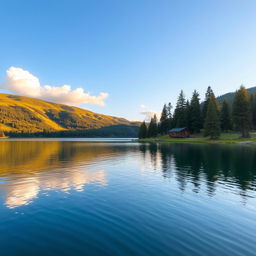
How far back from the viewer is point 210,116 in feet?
309

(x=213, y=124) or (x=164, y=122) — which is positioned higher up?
(x=164, y=122)

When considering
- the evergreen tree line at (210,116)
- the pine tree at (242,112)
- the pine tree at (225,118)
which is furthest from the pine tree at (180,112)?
the pine tree at (242,112)

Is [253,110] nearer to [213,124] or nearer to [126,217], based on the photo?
[213,124]

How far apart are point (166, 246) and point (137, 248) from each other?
4.67 ft

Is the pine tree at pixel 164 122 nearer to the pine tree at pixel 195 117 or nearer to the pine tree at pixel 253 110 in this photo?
the pine tree at pixel 195 117

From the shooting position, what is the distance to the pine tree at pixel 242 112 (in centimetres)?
8612

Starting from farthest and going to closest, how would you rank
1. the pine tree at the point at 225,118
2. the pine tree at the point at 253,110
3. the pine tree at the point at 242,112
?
the pine tree at the point at 253,110 → the pine tree at the point at 225,118 → the pine tree at the point at 242,112

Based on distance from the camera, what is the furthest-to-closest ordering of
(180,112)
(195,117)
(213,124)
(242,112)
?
(180,112) → (195,117) → (213,124) → (242,112)

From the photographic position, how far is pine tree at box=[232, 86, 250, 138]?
283ft

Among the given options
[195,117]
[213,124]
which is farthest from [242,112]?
[195,117]

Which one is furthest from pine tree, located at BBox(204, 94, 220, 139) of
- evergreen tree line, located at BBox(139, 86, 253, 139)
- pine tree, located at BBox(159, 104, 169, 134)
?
pine tree, located at BBox(159, 104, 169, 134)

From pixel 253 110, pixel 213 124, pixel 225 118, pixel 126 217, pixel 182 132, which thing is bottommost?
pixel 126 217

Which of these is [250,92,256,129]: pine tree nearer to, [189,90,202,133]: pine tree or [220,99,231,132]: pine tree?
[220,99,231,132]: pine tree

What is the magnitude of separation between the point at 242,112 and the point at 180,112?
46.0 meters
